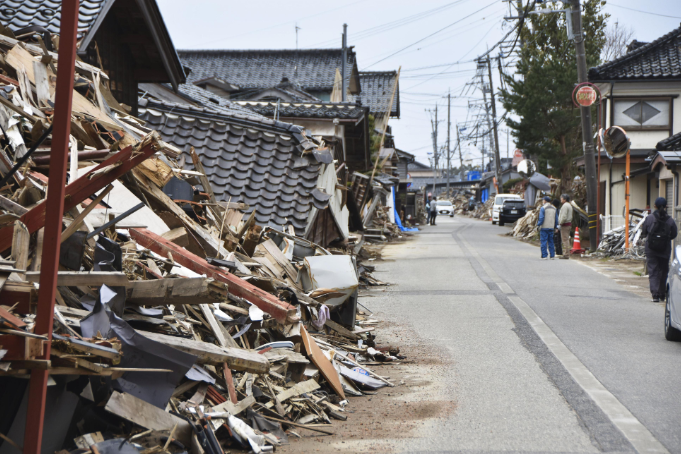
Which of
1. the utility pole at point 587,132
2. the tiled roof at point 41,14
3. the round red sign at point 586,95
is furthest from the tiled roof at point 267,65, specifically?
the tiled roof at point 41,14

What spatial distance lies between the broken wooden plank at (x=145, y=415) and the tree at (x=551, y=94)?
3462cm

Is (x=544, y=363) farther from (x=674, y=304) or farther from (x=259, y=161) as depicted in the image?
(x=259, y=161)

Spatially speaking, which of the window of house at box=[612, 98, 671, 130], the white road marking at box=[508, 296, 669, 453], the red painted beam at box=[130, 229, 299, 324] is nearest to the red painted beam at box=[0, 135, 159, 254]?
the red painted beam at box=[130, 229, 299, 324]

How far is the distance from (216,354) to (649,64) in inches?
1129

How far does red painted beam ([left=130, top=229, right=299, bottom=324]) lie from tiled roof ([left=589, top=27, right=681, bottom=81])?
2502 centimetres

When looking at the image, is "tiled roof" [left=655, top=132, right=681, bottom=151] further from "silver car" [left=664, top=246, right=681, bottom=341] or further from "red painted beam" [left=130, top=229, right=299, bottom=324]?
"red painted beam" [left=130, top=229, right=299, bottom=324]

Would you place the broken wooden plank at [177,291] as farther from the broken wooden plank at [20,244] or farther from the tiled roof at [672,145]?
the tiled roof at [672,145]

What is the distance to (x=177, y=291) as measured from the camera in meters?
4.67

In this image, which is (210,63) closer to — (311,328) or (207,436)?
(311,328)

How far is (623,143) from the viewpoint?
21578 mm

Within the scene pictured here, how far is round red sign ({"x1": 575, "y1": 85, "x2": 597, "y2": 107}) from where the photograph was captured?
21719mm

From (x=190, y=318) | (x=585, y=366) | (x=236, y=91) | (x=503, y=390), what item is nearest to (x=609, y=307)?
(x=585, y=366)

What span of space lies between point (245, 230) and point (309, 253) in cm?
233

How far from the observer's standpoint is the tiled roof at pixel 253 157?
1142cm
